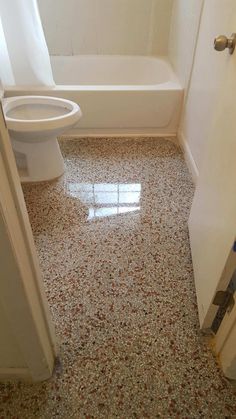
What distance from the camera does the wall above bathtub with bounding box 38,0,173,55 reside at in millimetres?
2414

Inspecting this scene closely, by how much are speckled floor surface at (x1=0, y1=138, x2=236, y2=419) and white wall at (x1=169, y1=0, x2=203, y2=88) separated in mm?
719

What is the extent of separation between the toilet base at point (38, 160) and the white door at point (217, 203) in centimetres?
96

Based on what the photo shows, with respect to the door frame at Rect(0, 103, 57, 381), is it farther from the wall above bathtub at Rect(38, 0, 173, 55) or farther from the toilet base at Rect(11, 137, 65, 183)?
the wall above bathtub at Rect(38, 0, 173, 55)

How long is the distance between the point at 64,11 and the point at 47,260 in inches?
85.5

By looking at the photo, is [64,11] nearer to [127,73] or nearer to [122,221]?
[127,73]

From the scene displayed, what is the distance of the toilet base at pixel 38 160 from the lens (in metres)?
1.76

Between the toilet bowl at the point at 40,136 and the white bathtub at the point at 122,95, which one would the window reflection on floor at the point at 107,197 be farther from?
the white bathtub at the point at 122,95

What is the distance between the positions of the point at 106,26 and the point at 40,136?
1511 millimetres

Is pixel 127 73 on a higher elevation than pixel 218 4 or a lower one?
lower

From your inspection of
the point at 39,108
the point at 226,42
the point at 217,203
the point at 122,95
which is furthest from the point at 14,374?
the point at 122,95

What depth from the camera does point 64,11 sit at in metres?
2.44

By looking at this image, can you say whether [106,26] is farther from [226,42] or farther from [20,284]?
[20,284]

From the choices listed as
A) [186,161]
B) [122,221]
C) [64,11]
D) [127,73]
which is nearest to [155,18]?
[127,73]

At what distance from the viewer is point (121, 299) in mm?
1257
